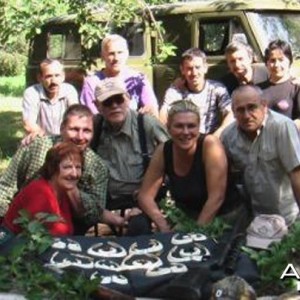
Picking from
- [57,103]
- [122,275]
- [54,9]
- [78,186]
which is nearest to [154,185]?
[78,186]

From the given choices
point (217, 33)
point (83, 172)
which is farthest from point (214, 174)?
point (217, 33)

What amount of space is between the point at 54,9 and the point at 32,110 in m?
2.13

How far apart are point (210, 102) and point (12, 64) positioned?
2475 cm

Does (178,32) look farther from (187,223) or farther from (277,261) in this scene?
(277,261)

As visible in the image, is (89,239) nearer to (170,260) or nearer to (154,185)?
(170,260)

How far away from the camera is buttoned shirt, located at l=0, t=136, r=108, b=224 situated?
4457 millimetres

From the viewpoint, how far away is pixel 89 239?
3727mm

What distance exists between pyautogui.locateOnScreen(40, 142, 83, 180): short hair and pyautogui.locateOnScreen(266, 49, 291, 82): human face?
210cm

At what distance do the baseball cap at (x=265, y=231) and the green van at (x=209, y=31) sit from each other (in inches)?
163

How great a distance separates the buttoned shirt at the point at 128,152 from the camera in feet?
16.2

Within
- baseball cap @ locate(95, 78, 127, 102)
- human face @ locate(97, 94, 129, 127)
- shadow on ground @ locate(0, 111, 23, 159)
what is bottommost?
shadow on ground @ locate(0, 111, 23, 159)

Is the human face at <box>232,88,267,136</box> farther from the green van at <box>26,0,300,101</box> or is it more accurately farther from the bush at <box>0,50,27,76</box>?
the bush at <box>0,50,27,76</box>

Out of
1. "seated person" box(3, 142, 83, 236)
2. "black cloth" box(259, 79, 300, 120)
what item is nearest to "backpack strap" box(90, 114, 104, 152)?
"seated person" box(3, 142, 83, 236)

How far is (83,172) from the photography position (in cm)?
445
